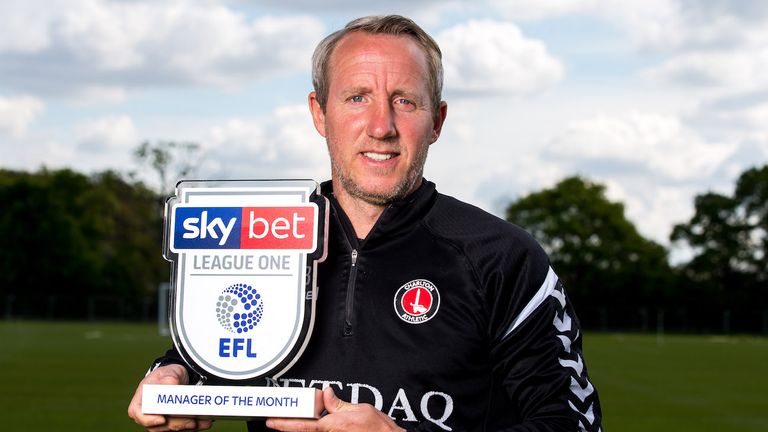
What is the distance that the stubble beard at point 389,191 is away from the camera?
285 cm

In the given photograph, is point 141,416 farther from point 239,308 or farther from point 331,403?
point 331,403

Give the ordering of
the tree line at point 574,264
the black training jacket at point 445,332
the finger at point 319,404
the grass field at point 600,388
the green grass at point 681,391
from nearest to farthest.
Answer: the finger at point 319,404 → the black training jacket at point 445,332 → the grass field at point 600,388 → the green grass at point 681,391 → the tree line at point 574,264

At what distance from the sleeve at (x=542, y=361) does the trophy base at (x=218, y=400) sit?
0.69m

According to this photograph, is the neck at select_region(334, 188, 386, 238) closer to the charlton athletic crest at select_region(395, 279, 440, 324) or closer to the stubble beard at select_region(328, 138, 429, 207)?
the stubble beard at select_region(328, 138, 429, 207)

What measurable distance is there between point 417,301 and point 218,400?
711mm

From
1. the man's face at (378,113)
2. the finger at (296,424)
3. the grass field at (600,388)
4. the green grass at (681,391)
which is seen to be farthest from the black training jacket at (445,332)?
the green grass at (681,391)

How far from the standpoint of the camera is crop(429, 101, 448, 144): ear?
9.78ft

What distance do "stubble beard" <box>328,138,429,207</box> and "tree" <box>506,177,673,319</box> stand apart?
70366mm

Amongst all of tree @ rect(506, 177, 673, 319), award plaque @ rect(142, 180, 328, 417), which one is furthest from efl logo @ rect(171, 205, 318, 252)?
tree @ rect(506, 177, 673, 319)

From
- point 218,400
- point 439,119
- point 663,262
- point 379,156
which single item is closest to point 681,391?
point 439,119

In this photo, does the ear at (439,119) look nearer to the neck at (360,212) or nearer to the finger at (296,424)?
the neck at (360,212)

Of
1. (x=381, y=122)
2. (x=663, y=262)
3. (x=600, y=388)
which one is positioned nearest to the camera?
(x=381, y=122)

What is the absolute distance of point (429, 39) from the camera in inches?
113

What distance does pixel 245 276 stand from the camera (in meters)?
2.54
